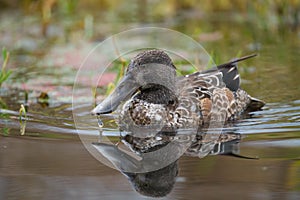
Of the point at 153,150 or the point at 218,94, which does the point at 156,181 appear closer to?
the point at 153,150

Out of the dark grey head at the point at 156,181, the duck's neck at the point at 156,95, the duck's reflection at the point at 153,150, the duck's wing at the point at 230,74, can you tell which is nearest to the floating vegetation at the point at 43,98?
the duck's neck at the point at 156,95

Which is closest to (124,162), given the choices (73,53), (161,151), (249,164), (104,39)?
(161,151)

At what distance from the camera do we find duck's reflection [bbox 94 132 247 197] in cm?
460

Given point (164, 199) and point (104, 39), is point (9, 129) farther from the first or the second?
point (104, 39)

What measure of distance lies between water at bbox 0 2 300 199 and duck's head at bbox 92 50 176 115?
0.34m

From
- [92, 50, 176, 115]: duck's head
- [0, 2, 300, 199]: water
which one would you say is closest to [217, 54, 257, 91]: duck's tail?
[0, 2, 300, 199]: water

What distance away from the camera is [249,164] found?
4.95 meters

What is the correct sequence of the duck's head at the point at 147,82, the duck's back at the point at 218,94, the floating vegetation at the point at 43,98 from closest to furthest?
the duck's head at the point at 147,82, the duck's back at the point at 218,94, the floating vegetation at the point at 43,98

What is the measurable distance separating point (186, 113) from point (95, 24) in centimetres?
595

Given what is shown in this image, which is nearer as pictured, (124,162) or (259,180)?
(259,180)

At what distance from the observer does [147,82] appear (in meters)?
6.06

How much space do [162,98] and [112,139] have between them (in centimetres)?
60

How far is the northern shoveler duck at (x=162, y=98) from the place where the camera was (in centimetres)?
594

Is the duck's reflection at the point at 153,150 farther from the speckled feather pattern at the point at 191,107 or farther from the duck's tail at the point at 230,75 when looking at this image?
the duck's tail at the point at 230,75
